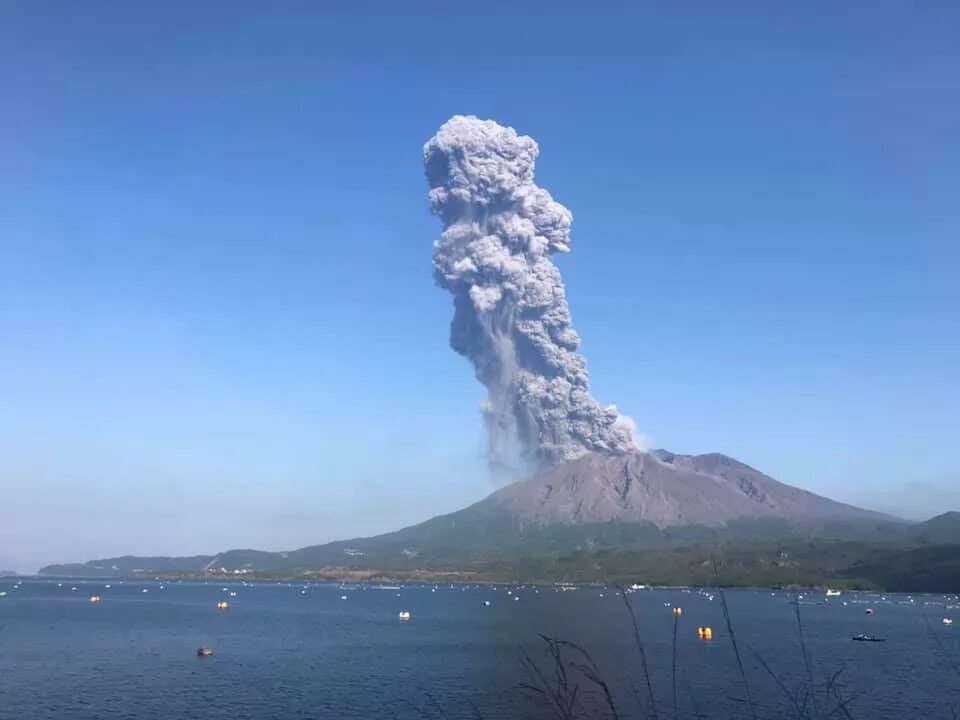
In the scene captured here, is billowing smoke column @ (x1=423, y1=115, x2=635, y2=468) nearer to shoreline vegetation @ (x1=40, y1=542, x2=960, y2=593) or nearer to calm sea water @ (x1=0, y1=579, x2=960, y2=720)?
shoreline vegetation @ (x1=40, y1=542, x2=960, y2=593)

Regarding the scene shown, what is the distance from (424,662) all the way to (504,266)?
10477cm

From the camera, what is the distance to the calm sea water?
37.5 metres

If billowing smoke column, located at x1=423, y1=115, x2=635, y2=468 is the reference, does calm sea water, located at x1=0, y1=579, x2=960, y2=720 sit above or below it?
below

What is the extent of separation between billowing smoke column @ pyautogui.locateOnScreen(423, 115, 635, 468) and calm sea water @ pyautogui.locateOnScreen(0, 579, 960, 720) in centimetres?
6467

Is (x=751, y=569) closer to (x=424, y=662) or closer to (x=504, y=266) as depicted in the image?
(x=504, y=266)

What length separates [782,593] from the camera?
149125mm

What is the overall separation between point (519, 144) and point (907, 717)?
120108mm

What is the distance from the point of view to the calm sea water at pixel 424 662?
37.5 meters

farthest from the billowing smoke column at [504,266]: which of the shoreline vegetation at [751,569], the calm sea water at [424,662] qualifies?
the calm sea water at [424,662]

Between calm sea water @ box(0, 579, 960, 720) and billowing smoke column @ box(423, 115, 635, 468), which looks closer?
calm sea water @ box(0, 579, 960, 720)

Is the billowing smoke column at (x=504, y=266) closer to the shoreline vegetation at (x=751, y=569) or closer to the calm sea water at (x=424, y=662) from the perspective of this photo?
the shoreline vegetation at (x=751, y=569)

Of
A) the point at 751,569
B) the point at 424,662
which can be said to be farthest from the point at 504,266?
the point at 424,662

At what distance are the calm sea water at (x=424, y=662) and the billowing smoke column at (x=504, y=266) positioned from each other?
64673 millimetres

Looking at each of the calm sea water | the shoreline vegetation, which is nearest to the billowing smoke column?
the shoreline vegetation
